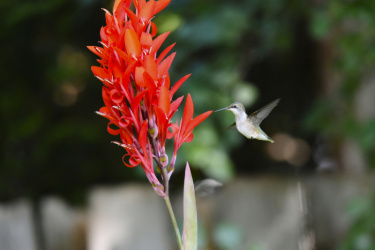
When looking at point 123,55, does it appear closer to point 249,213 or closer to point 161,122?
point 161,122

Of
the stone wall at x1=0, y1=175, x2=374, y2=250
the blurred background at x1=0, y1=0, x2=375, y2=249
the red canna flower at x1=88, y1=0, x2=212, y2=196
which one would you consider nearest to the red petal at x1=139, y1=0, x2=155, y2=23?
the red canna flower at x1=88, y1=0, x2=212, y2=196

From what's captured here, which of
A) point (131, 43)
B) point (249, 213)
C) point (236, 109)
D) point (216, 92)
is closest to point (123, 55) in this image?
point (131, 43)

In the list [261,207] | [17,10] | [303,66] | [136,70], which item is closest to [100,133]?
[17,10]

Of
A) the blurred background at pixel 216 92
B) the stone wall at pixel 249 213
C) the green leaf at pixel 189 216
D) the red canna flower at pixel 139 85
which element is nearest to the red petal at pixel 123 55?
the red canna flower at pixel 139 85

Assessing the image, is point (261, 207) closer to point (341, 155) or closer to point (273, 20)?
point (341, 155)

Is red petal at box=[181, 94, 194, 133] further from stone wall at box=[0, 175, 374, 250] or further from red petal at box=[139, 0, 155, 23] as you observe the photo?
stone wall at box=[0, 175, 374, 250]

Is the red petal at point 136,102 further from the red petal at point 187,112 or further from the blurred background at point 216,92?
the blurred background at point 216,92
